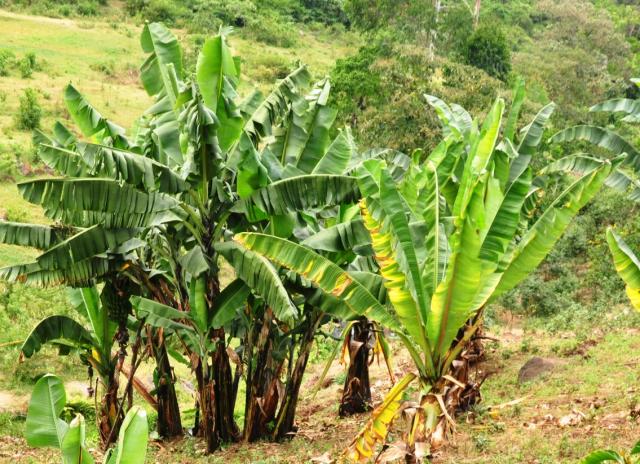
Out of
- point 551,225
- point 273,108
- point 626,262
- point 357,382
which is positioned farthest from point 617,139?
point 551,225

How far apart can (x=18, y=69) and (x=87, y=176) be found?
74.8 ft

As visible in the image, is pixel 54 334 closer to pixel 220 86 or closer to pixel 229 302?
pixel 229 302

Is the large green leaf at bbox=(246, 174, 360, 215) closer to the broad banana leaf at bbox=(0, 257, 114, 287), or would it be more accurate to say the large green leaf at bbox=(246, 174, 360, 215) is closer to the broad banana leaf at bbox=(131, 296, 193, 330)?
the broad banana leaf at bbox=(131, 296, 193, 330)

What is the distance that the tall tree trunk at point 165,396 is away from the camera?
409 inches

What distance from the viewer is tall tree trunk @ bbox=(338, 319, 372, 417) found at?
10.9 metres

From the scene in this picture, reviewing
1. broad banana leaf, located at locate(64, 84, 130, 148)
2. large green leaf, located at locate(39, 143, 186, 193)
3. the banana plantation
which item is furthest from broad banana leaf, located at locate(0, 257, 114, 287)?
broad banana leaf, located at locate(64, 84, 130, 148)

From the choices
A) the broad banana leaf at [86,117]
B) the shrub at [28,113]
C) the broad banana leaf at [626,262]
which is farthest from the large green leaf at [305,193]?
the shrub at [28,113]

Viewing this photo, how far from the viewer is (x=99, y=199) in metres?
7.90

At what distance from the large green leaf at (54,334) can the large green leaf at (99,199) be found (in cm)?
159

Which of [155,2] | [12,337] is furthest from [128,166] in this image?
[155,2]

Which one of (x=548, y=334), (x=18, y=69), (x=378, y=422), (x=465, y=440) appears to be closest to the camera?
(x=378, y=422)

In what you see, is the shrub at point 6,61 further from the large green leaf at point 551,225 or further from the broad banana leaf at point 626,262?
the broad banana leaf at point 626,262

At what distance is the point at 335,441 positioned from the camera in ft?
32.4

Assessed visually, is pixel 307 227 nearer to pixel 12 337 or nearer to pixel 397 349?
pixel 397 349
